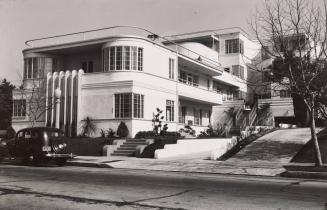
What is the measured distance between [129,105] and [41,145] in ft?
32.5

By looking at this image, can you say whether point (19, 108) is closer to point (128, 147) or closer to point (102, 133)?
point (102, 133)

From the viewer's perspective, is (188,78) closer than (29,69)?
No

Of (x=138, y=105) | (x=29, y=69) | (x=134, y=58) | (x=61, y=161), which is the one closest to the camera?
(x=61, y=161)

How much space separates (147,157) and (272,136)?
350 inches

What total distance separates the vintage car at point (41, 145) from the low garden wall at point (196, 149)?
5.54 m

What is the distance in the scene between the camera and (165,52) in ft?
103

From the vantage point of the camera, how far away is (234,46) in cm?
4819

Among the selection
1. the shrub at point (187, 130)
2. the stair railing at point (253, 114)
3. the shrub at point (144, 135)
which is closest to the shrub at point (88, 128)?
the shrub at point (144, 135)

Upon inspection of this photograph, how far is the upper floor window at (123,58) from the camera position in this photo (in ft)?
92.3

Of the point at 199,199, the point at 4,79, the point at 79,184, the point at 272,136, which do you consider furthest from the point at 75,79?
the point at 4,79

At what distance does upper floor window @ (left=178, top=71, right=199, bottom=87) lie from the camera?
36844mm

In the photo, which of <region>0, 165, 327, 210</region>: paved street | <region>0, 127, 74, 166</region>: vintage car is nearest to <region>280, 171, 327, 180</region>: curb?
<region>0, 165, 327, 210</region>: paved street

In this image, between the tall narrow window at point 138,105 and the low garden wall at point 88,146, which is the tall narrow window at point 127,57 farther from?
the low garden wall at point 88,146

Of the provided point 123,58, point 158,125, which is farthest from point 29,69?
point 158,125
